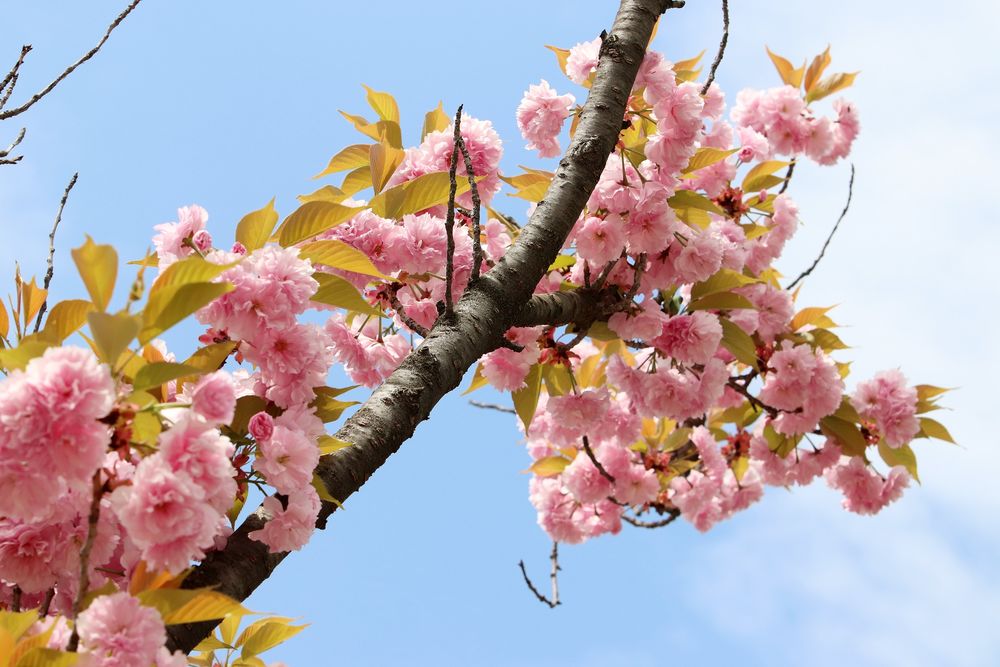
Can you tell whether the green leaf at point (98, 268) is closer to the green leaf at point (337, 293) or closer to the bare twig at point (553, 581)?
the green leaf at point (337, 293)

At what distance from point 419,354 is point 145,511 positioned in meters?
0.75

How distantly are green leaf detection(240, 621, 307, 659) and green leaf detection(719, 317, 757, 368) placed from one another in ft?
4.84

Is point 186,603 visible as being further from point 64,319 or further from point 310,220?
point 310,220

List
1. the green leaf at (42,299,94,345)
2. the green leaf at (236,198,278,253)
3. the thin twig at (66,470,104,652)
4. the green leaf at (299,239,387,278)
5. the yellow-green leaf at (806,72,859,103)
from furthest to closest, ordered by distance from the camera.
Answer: the yellow-green leaf at (806,72,859,103) → the green leaf at (299,239,387,278) → the green leaf at (236,198,278,253) → the green leaf at (42,299,94,345) → the thin twig at (66,470,104,652)

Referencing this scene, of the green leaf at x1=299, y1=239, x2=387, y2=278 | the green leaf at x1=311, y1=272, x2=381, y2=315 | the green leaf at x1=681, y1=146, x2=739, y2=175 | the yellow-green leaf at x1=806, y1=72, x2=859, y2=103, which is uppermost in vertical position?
the yellow-green leaf at x1=806, y1=72, x2=859, y2=103

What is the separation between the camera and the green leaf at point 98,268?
1123 millimetres

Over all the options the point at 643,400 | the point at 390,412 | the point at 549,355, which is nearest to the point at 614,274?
the point at 549,355

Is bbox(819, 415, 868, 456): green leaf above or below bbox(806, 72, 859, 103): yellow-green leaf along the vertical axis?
below

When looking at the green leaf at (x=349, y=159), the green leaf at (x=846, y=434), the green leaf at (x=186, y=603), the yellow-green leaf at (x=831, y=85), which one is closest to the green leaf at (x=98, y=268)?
the green leaf at (x=186, y=603)

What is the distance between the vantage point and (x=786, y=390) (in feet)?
9.40

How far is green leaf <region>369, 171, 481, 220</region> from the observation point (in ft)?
6.14

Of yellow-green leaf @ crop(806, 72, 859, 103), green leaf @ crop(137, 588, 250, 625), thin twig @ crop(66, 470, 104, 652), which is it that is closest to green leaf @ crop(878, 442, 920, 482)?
yellow-green leaf @ crop(806, 72, 859, 103)

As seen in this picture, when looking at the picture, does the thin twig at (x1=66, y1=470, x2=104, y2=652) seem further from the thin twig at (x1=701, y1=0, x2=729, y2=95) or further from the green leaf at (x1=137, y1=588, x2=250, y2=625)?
the thin twig at (x1=701, y1=0, x2=729, y2=95)

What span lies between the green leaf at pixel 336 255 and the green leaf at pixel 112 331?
596mm
